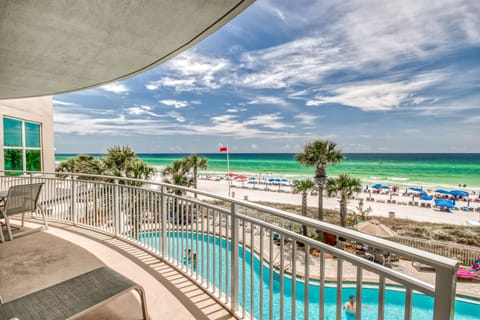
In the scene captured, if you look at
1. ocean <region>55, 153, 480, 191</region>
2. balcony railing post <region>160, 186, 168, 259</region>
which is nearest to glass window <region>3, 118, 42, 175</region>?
balcony railing post <region>160, 186, 168, 259</region>

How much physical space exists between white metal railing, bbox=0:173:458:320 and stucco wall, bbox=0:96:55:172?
9.24 feet

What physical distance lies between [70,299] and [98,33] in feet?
7.80

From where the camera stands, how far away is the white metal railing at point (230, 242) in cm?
94

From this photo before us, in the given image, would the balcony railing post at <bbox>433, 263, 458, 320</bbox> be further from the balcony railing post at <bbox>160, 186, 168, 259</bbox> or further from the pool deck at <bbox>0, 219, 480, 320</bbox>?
the balcony railing post at <bbox>160, 186, 168, 259</bbox>

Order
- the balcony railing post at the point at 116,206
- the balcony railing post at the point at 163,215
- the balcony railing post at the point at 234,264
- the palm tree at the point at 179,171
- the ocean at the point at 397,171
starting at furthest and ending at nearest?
the ocean at the point at 397,171 < the palm tree at the point at 179,171 < the balcony railing post at the point at 116,206 < the balcony railing post at the point at 163,215 < the balcony railing post at the point at 234,264

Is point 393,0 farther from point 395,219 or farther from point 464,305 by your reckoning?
point 464,305

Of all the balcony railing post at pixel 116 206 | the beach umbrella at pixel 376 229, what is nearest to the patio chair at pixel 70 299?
the balcony railing post at pixel 116 206

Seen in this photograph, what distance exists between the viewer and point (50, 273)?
103 inches

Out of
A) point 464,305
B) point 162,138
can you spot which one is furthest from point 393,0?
point 162,138

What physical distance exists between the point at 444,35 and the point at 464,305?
149 ft

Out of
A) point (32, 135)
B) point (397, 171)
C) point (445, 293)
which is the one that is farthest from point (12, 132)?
point (397, 171)

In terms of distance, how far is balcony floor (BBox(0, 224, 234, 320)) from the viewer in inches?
80.6

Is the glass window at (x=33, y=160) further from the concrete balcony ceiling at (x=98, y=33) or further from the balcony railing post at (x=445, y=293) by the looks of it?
the balcony railing post at (x=445, y=293)

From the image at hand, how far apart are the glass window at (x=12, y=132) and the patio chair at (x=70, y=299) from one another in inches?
352
